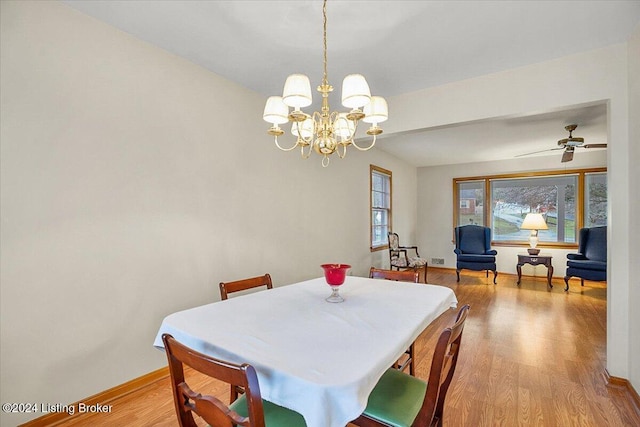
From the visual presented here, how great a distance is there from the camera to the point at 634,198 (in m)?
2.06

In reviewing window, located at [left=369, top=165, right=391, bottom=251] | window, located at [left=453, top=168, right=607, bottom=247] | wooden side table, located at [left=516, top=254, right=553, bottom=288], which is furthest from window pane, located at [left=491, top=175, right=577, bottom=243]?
window, located at [left=369, top=165, right=391, bottom=251]

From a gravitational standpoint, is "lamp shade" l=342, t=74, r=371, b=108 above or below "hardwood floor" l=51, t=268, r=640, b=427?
above

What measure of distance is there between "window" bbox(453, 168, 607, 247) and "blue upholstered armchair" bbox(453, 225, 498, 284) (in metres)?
0.63

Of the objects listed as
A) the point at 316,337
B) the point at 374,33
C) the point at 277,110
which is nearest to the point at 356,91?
the point at 277,110

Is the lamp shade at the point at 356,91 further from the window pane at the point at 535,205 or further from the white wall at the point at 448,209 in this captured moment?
the window pane at the point at 535,205

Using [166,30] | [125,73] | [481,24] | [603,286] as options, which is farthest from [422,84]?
[603,286]

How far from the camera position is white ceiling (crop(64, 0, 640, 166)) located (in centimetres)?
184

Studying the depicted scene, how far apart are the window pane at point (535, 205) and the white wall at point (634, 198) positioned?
14.8 ft

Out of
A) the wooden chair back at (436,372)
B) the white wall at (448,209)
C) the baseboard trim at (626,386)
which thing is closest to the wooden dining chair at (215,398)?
the wooden chair back at (436,372)

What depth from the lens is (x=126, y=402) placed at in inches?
78.5

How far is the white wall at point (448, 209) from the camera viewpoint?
598cm

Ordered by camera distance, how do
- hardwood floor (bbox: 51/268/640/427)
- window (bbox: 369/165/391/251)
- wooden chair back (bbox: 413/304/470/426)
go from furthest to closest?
1. window (bbox: 369/165/391/251)
2. hardwood floor (bbox: 51/268/640/427)
3. wooden chair back (bbox: 413/304/470/426)

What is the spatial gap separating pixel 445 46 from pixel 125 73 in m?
2.30

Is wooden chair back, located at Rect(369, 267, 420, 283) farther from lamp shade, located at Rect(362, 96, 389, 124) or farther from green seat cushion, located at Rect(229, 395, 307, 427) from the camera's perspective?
green seat cushion, located at Rect(229, 395, 307, 427)
